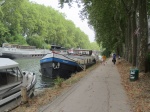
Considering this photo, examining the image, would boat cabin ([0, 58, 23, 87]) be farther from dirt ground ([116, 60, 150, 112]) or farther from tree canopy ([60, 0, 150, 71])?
tree canopy ([60, 0, 150, 71])

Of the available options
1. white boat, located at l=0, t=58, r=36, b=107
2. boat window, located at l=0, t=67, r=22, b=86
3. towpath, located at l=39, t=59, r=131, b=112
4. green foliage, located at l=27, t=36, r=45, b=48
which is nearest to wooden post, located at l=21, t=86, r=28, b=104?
white boat, located at l=0, t=58, r=36, b=107

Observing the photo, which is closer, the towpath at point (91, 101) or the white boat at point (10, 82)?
the towpath at point (91, 101)

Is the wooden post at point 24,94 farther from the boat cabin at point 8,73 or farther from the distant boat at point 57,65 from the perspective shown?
the distant boat at point 57,65

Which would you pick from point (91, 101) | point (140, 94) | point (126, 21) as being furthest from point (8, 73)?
point (126, 21)

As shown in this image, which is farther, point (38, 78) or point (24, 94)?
point (38, 78)

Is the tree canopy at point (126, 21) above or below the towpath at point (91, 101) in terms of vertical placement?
above

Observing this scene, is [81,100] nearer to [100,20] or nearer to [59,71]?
[59,71]

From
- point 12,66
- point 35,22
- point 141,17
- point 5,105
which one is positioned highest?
point 35,22

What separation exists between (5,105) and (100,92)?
4.40 metres

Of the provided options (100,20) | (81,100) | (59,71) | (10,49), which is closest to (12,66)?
(81,100)

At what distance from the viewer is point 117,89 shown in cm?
1393

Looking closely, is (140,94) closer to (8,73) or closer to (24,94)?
(24,94)

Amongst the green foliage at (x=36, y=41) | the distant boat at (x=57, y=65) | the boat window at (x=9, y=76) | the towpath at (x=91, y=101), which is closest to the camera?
the towpath at (x=91, y=101)

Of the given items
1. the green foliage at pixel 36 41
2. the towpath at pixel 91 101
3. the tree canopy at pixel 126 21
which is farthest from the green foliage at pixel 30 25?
the towpath at pixel 91 101
